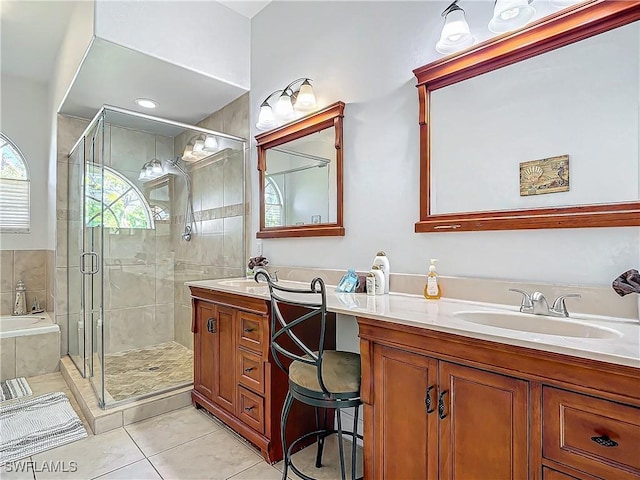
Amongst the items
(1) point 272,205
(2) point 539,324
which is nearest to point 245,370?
(1) point 272,205

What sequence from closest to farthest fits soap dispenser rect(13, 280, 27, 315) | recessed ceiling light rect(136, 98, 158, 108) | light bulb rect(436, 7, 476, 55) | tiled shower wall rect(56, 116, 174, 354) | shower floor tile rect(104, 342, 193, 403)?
light bulb rect(436, 7, 476, 55) → shower floor tile rect(104, 342, 193, 403) → tiled shower wall rect(56, 116, 174, 354) → recessed ceiling light rect(136, 98, 158, 108) → soap dispenser rect(13, 280, 27, 315)

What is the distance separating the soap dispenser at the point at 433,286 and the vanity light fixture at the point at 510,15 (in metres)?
1.02

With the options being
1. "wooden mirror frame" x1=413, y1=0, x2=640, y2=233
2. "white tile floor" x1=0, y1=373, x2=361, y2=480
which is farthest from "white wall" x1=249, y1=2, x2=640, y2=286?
"white tile floor" x1=0, y1=373, x2=361, y2=480

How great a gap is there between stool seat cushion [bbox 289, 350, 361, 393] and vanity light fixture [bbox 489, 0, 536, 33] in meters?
1.54

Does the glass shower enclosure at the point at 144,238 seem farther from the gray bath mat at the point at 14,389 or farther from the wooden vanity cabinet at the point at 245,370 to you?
the wooden vanity cabinet at the point at 245,370

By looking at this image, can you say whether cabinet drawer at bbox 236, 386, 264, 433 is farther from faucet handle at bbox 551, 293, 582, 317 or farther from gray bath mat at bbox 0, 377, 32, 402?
gray bath mat at bbox 0, 377, 32, 402

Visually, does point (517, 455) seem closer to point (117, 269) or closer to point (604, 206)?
point (604, 206)

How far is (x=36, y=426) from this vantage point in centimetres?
223

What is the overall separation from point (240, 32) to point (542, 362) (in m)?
3.11

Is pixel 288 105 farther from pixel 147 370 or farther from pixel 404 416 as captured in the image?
pixel 147 370

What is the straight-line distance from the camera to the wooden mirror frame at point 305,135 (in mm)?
2193

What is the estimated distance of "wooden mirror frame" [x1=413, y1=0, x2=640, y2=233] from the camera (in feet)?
4.13

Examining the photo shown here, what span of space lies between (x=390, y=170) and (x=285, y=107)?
38.1 inches

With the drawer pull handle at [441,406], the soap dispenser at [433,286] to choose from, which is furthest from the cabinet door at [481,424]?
the soap dispenser at [433,286]
